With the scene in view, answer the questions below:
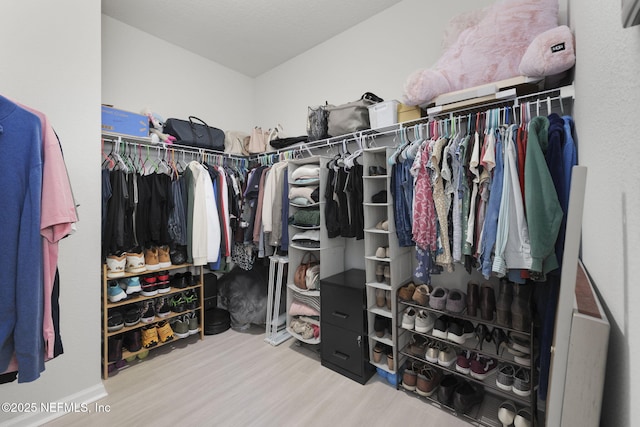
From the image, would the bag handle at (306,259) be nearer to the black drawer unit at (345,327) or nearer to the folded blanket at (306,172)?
the black drawer unit at (345,327)

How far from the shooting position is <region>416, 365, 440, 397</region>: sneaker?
6.09 feet

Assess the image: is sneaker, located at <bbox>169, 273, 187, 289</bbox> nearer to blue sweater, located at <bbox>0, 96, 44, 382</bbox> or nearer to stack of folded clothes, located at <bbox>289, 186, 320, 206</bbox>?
stack of folded clothes, located at <bbox>289, 186, 320, 206</bbox>

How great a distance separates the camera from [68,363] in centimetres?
184

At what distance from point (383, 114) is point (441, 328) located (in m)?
1.63

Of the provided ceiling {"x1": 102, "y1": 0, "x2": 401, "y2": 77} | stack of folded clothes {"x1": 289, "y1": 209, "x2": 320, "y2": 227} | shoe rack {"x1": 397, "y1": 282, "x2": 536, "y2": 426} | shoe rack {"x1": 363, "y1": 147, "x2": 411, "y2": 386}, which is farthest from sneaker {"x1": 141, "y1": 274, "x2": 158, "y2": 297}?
ceiling {"x1": 102, "y1": 0, "x2": 401, "y2": 77}

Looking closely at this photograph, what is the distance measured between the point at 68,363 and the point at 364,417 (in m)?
2.00

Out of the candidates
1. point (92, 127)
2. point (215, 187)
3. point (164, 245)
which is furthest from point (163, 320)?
point (92, 127)

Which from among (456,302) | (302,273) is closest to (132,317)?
(302,273)

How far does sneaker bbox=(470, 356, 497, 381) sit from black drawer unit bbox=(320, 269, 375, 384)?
0.73m

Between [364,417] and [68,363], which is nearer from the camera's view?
[364,417]

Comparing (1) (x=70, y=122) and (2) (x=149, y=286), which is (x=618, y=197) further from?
(2) (x=149, y=286)

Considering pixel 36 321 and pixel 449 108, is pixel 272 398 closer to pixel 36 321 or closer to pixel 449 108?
pixel 36 321

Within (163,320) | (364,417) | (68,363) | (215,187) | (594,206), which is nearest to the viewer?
(594,206)

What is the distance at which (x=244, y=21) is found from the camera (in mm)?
2684
